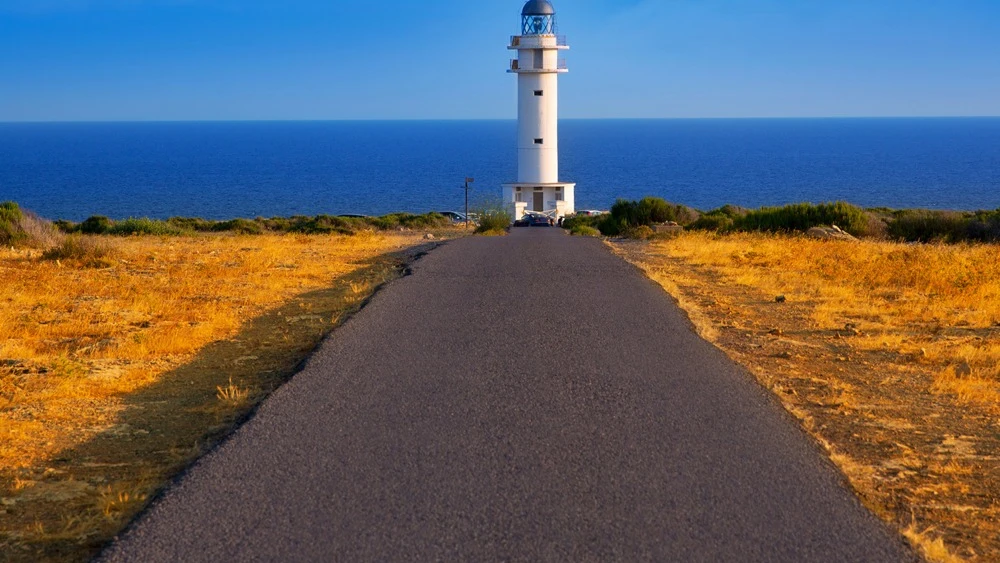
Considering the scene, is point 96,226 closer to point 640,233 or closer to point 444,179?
point 640,233

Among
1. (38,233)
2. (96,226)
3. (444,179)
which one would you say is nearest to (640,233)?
(38,233)

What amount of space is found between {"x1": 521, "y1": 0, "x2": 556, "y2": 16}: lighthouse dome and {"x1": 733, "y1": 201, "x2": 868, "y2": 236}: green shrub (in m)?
22.3

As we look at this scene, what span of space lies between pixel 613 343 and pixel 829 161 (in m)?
145

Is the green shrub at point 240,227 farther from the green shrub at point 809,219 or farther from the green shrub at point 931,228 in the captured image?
the green shrub at point 931,228

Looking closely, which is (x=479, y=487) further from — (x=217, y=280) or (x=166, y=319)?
(x=217, y=280)

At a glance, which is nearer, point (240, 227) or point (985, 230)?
point (985, 230)

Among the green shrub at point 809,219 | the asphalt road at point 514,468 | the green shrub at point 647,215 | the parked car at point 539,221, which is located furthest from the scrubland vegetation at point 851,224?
the asphalt road at point 514,468

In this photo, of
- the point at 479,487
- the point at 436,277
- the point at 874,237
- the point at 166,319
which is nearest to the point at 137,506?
the point at 479,487

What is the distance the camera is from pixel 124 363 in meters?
10.4

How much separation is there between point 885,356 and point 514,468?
6232 millimetres

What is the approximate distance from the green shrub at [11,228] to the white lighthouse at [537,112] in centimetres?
2863

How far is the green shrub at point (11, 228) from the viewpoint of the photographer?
72.5 feet

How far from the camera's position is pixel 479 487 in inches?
227

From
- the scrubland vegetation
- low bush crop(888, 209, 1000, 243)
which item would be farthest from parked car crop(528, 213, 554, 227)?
low bush crop(888, 209, 1000, 243)
